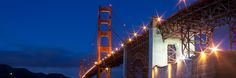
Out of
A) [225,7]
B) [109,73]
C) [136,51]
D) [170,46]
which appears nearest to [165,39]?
[170,46]

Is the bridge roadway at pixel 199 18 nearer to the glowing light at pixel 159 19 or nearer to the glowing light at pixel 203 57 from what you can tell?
the glowing light at pixel 159 19

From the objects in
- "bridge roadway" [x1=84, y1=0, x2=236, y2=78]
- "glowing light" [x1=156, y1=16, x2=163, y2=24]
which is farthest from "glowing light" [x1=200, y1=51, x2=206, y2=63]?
"glowing light" [x1=156, y1=16, x2=163, y2=24]

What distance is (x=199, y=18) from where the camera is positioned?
4241 centimetres

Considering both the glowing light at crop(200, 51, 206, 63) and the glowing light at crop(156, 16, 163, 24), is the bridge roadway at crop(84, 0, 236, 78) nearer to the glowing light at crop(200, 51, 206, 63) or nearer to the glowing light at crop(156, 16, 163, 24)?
the glowing light at crop(156, 16, 163, 24)

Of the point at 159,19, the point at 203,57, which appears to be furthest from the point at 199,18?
the point at 159,19

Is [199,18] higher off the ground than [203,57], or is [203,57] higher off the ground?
[199,18]

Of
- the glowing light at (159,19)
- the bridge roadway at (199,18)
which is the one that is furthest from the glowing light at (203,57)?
the glowing light at (159,19)

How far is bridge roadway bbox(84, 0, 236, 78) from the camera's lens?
37.3 metres

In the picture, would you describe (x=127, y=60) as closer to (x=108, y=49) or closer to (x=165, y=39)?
(x=165, y=39)

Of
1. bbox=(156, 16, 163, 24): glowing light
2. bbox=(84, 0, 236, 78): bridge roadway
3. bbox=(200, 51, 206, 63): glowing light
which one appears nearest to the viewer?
bbox=(200, 51, 206, 63): glowing light

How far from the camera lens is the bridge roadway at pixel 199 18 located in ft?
122

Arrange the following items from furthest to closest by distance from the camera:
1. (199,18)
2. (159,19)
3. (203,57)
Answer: (159,19)
(199,18)
(203,57)

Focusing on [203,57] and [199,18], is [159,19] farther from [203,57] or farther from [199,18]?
[203,57]

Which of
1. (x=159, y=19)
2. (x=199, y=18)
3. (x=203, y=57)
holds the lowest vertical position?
(x=203, y=57)
